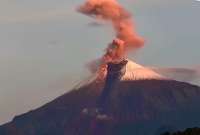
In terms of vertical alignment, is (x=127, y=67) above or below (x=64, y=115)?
above

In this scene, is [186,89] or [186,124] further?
[186,89]

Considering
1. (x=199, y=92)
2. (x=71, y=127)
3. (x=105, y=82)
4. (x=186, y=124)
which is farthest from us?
(x=105, y=82)

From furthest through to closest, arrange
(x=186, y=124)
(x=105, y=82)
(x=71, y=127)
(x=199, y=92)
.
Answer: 1. (x=105, y=82)
2. (x=71, y=127)
3. (x=186, y=124)
4. (x=199, y=92)

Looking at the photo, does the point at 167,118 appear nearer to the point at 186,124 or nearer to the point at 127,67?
the point at 186,124

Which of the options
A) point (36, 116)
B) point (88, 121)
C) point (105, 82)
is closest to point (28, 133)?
point (36, 116)

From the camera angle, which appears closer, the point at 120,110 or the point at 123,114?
the point at 120,110
